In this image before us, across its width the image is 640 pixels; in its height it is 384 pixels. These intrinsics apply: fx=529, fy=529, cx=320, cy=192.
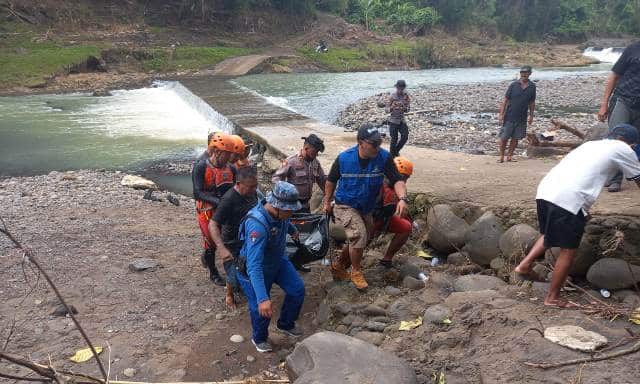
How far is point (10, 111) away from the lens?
66.3 ft

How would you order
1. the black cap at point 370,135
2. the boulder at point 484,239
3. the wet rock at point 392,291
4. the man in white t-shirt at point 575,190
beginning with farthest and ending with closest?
1. the boulder at point 484,239
2. the wet rock at point 392,291
3. the black cap at point 370,135
4. the man in white t-shirt at point 575,190

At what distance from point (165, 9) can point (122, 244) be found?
3644 centimetres

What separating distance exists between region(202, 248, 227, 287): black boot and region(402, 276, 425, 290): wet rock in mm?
2101

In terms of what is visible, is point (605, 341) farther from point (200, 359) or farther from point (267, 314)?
point (200, 359)

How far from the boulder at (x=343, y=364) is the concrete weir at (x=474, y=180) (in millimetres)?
2618

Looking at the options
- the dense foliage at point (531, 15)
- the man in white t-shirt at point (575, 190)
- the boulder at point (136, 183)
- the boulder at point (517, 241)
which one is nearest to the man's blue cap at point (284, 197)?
the man in white t-shirt at point (575, 190)

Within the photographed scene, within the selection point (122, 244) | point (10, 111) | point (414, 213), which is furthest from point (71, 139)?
point (414, 213)

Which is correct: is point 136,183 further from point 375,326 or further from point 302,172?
point 375,326

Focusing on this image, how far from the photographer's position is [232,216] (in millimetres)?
4977

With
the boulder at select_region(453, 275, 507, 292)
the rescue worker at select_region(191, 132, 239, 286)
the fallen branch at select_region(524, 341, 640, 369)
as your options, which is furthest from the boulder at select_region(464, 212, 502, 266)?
the rescue worker at select_region(191, 132, 239, 286)

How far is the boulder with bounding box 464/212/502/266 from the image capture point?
5707 millimetres

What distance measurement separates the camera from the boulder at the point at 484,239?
571 cm

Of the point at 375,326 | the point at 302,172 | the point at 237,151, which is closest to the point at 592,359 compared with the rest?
the point at 375,326

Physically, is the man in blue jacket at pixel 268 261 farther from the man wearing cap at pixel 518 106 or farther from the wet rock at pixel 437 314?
the man wearing cap at pixel 518 106
